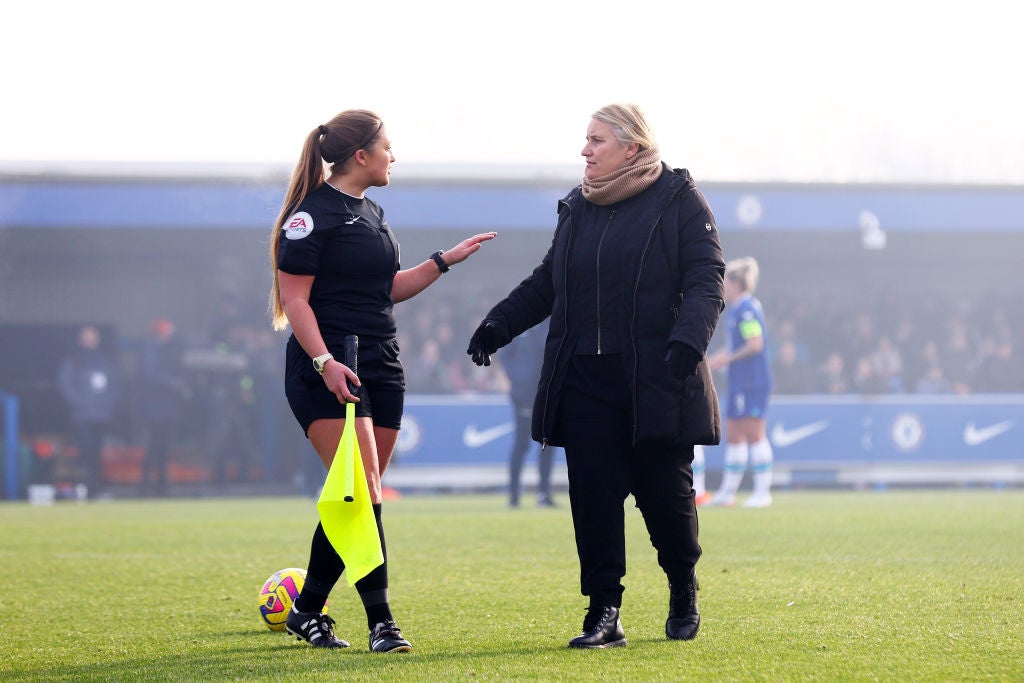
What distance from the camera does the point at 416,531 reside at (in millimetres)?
10789

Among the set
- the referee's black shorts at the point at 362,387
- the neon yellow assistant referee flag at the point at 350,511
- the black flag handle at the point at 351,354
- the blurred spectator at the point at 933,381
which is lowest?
the blurred spectator at the point at 933,381

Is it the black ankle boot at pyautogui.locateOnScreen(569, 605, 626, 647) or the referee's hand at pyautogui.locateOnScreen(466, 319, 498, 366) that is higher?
the referee's hand at pyautogui.locateOnScreen(466, 319, 498, 366)

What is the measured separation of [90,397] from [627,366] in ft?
44.9

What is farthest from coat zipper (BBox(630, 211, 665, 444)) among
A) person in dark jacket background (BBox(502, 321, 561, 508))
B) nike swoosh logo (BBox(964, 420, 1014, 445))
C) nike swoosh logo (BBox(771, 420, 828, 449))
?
nike swoosh logo (BBox(964, 420, 1014, 445))

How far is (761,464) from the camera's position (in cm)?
1336

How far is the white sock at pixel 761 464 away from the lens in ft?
43.6

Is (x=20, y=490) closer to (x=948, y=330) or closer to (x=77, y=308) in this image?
(x=77, y=308)

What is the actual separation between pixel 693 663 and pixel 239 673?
137 centimetres

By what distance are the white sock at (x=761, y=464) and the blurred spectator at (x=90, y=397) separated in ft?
26.7

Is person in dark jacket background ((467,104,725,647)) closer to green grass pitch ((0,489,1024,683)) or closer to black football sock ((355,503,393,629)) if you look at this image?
green grass pitch ((0,489,1024,683))

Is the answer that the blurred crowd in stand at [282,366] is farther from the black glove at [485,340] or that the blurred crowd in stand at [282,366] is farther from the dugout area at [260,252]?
the black glove at [485,340]

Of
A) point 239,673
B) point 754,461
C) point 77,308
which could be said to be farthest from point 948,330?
point 239,673

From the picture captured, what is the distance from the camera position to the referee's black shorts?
4793mm

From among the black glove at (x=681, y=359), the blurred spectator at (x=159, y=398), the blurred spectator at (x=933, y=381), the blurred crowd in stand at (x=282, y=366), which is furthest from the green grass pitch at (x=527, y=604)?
the blurred spectator at (x=933, y=381)
